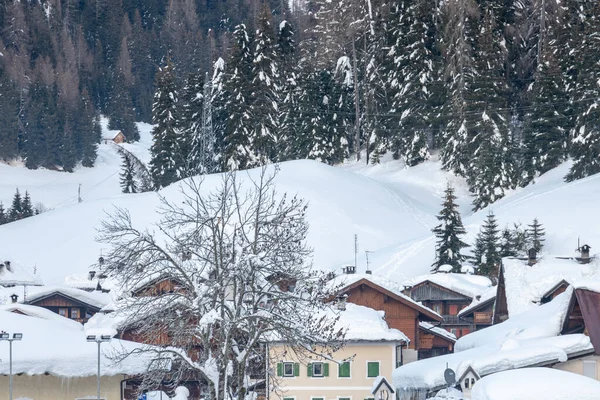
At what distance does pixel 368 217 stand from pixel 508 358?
42307 mm

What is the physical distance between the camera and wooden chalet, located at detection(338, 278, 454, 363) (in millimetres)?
44031

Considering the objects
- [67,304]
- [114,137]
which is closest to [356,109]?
[67,304]

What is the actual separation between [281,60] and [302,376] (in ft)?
172

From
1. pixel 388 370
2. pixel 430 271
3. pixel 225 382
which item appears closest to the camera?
pixel 225 382

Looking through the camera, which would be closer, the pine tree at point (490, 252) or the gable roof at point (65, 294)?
the gable roof at point (65, 294)

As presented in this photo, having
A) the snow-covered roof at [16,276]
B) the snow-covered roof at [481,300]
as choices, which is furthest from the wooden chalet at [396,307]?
the snow-covered roof at [16,276]

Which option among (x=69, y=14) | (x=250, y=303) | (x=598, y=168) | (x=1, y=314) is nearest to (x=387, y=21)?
(x=598, y=168)

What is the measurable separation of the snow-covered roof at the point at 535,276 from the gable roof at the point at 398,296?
5922mm

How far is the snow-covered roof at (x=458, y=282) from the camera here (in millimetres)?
53322

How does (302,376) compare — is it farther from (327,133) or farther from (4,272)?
(327,133)

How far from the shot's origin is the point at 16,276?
2422 inches

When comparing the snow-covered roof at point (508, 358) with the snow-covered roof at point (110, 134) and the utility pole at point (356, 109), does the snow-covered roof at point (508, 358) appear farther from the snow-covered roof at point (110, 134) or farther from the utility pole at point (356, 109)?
the snow-covered roof at point (110, 134)

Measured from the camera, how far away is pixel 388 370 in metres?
38.0

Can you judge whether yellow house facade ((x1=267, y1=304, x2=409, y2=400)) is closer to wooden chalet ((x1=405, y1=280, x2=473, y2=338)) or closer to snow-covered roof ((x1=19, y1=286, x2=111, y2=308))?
wooden chalet ((x1=405, y1=280, x2=473, y2=338))
